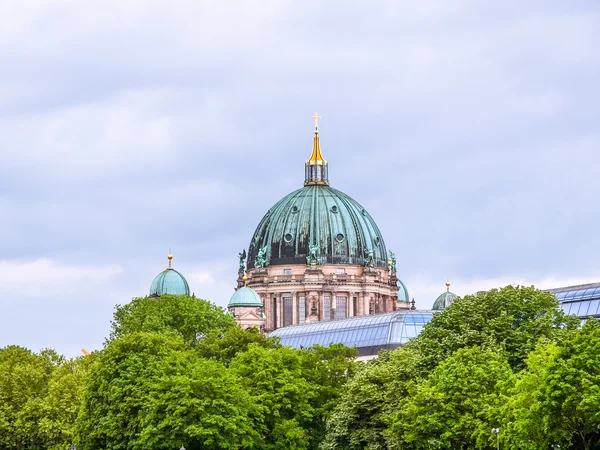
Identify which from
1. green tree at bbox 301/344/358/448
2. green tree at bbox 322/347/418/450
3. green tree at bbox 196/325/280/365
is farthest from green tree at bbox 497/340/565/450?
green tree at bbox 196/325/280/365

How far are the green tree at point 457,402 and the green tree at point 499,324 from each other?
4.94 m

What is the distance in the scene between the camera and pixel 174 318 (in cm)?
17712

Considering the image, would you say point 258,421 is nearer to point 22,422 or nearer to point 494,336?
point 494,336

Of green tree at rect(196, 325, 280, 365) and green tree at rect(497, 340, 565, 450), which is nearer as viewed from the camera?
green tree at rect(497, 340, 565, 450)

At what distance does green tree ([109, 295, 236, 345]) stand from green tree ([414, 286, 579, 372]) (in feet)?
178

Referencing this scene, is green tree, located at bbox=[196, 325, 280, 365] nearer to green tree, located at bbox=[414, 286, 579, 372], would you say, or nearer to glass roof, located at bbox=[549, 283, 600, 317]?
glass roof, located at bbox=[549, 283, 600, 317]

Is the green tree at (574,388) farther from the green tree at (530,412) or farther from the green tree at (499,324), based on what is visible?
the green tree at (499,324)

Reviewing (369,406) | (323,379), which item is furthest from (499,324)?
(323,379)

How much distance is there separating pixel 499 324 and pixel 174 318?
66.7m

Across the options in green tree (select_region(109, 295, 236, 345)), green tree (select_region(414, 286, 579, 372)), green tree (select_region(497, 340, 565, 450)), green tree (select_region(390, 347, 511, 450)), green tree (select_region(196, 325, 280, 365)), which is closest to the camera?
green tree (select_region(497, 340, 565, 450))

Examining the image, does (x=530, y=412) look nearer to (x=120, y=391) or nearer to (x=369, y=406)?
(x=369, y=406)

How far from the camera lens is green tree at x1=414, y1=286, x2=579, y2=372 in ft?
381

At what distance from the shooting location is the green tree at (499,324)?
381ft

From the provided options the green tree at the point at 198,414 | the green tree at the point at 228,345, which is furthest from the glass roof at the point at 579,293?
the green tree at the point at 198,414
